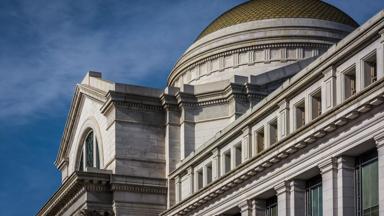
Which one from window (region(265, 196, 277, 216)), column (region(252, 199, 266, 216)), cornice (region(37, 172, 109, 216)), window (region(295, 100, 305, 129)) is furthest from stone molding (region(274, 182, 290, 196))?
cornice (region(37, 172, 109, 216))

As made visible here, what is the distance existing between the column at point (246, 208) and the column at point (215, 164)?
5.11m

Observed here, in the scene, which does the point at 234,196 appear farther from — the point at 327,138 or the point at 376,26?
the point at 376,26

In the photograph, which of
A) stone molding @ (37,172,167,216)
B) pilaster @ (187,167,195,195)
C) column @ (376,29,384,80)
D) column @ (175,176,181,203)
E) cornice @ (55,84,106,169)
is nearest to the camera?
column @ (376,29,384,80)

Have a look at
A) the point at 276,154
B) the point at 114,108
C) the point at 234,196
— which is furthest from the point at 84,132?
the point at 276,154

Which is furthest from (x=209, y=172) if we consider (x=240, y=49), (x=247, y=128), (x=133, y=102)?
(x=240, y=49)

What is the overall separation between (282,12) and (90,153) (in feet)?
63.4

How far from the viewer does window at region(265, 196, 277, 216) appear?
50.2 m

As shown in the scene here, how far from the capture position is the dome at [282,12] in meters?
80.7

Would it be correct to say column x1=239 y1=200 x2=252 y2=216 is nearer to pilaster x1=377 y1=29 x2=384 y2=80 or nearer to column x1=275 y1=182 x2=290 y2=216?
column x1=275 y1=182 x2=290 y2=216

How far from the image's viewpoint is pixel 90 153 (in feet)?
260

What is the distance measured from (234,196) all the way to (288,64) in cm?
2345

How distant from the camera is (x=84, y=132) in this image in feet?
263

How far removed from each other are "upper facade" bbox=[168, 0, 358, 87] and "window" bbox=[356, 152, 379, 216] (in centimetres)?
3591

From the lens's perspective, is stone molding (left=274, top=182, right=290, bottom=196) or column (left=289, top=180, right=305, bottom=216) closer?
column (left=289, top=180, right=305, bottom=216)
